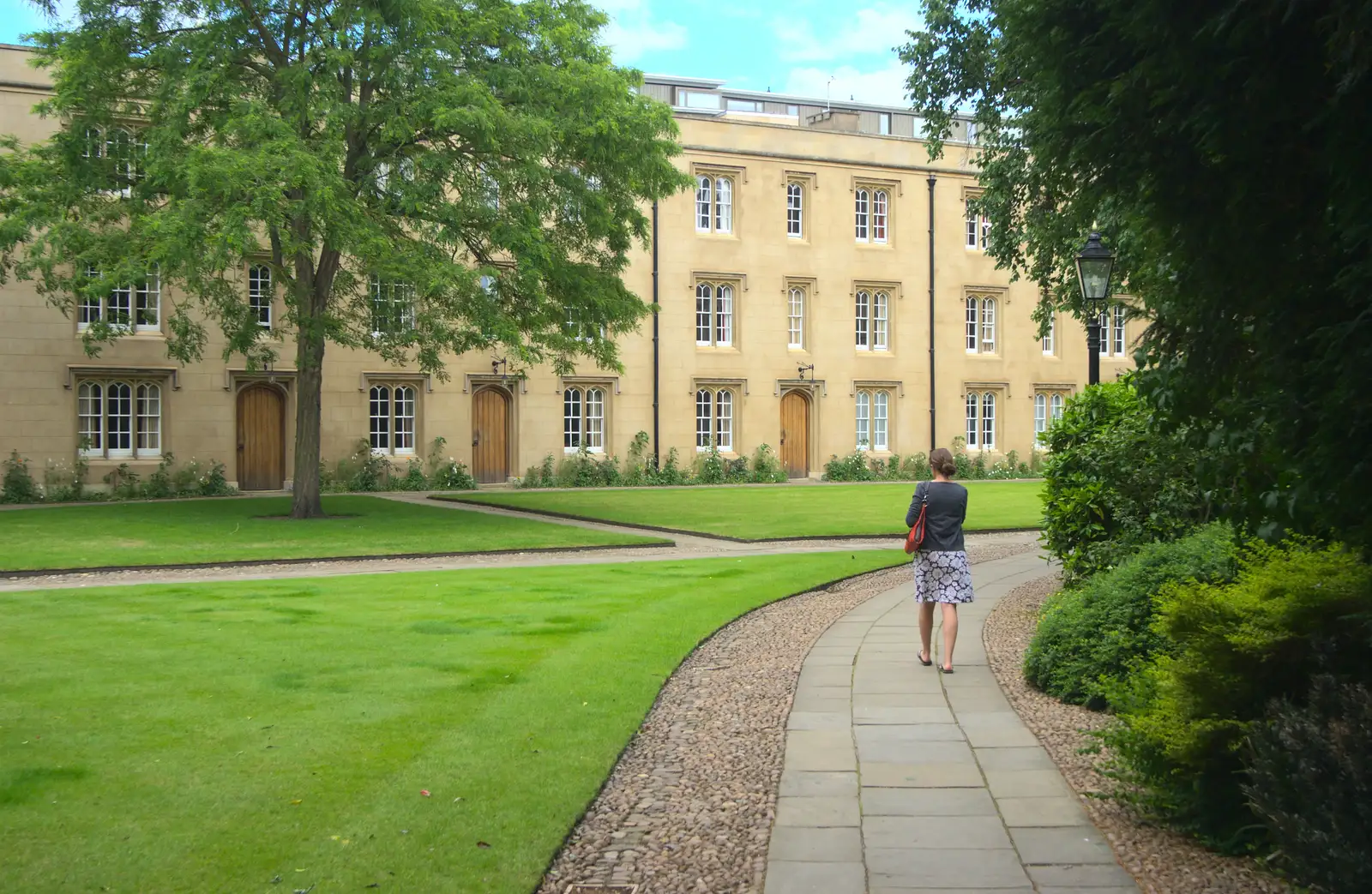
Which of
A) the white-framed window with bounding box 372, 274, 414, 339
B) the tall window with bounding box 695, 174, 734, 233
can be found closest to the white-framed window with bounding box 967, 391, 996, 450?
the tall window with bounding box 695, 174, 734, 233

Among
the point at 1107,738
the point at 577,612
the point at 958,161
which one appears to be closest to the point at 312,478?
the point at 577,612

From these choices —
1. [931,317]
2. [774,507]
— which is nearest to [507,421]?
[774,507]

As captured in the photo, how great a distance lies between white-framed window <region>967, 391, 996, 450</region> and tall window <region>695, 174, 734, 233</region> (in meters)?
10.7

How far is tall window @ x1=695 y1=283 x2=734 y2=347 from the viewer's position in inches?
1494

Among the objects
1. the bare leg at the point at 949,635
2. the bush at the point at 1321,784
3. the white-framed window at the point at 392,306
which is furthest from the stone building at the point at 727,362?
the bush at the point at 1321,784

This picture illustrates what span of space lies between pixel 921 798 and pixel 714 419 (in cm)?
3201

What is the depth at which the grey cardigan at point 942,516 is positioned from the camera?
9.23 m

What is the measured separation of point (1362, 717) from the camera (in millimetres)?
4230

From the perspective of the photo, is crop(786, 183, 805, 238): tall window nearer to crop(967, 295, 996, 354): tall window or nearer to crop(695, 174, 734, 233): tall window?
crop(695, 174, 734, 233): tall window

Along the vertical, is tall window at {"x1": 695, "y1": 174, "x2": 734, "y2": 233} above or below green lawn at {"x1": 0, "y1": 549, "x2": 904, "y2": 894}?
above

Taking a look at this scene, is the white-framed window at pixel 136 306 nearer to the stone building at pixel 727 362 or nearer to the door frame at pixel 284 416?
the stone building at pixel 727 362

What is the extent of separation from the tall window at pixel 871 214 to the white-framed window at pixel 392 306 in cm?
2089

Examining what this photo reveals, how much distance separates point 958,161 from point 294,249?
27.9 m

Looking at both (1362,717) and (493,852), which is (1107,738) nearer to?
(1362,717)
